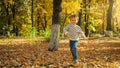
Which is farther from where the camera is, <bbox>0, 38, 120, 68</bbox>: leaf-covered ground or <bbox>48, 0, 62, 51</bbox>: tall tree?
<bbox>48, 0, 62, 51</bbox>: tall tree

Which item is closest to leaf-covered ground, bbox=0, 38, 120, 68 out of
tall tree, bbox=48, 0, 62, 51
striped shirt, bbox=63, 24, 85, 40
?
tall tree, bbox=48, 0, 62, 51

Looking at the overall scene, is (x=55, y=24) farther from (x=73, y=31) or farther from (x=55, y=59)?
(x=73, y=31)

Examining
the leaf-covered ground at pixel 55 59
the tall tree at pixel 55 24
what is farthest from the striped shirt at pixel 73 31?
the tall tree at pixel 55 24

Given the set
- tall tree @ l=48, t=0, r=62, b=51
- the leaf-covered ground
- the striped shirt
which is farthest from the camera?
tall tree @ l=48, t=0, r=62, b=51

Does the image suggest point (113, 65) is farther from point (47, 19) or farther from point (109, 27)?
point (47, 19)

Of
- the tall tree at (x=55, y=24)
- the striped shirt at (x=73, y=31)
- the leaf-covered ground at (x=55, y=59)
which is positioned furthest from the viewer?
the tall tree at (x=55, y=24)

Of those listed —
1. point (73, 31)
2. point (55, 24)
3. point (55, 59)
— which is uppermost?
point (73, 31)

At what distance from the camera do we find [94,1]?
1618 inches

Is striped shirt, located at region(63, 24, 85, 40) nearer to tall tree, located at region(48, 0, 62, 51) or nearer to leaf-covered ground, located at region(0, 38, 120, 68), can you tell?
leaf-covered ground, located at region(0, 38, 120, 68)

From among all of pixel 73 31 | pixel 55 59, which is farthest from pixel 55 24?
pixel 73 31

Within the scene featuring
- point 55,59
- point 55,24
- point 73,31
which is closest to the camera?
point 73,31

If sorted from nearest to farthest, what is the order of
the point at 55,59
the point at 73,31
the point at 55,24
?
the point at 73,31, the point at 55,59, the point at 55,24

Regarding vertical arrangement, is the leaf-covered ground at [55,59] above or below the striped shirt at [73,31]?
below

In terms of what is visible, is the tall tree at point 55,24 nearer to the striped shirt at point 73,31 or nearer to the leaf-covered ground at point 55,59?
the leaf-covered ground at point 55,59
